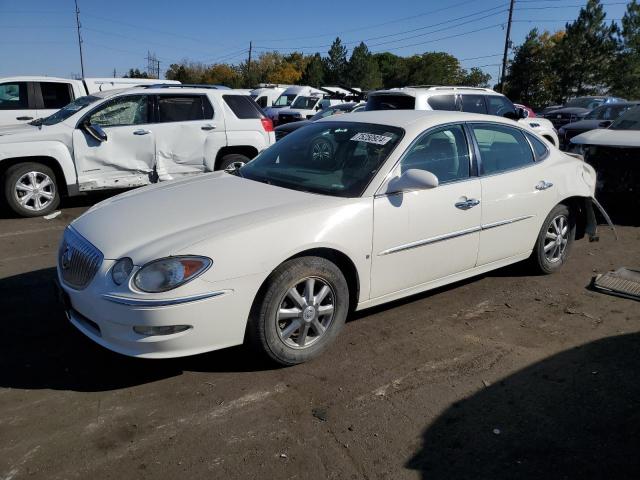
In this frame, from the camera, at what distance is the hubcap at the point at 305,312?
3.41m

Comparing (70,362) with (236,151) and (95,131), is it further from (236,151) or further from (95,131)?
(236,151)

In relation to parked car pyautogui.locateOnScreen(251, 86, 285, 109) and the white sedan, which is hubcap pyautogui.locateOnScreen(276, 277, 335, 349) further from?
parked car pyautogui.locateOnScreen(251, 86, 285, 109)

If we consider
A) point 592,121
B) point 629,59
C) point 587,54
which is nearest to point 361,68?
point 587,54

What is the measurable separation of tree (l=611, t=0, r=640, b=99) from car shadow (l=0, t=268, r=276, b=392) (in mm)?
48281

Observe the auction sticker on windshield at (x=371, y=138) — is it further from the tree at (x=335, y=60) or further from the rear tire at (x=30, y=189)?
the tree at (x=335, y=60)

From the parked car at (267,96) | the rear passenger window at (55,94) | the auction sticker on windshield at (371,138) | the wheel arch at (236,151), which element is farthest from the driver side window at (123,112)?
the parked car at (267,96)

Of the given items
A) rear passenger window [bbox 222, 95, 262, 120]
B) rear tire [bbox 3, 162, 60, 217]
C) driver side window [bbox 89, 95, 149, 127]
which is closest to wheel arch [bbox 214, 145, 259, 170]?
rear passenger window [bbox 222, 95, 262, 120]

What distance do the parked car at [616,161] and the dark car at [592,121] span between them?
291 inches

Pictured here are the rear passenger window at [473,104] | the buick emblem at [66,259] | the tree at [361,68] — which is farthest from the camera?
the tree at [361,68]

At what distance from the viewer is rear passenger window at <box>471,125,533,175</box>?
4.54 m

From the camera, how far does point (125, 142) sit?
801 cm

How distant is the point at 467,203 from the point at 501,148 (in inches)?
32.8

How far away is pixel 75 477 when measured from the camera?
250 centimetres

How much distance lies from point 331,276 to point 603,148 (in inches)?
232
